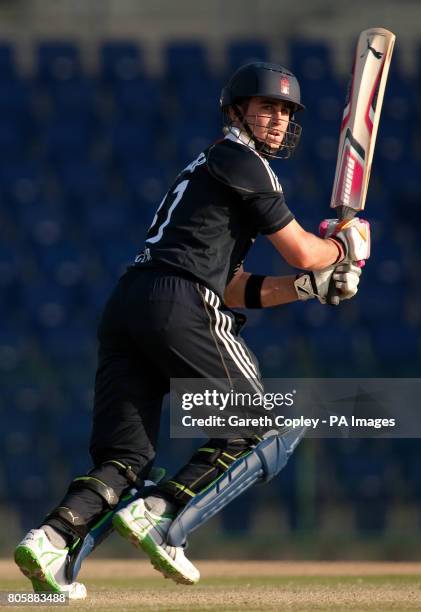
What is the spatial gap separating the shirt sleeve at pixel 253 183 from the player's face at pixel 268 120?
20 centimetres

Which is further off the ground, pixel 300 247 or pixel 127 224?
pixel 300 247

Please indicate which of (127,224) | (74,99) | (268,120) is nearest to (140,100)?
(74,99)

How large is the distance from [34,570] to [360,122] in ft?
6.47

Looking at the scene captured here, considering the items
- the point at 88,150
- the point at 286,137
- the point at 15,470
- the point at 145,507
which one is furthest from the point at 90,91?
the point at 145,507

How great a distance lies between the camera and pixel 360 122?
4285 mm

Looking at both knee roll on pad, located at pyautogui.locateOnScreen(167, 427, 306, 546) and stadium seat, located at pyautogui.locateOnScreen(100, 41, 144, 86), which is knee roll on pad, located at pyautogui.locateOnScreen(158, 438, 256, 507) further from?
stadium seat, located at pyautogui.locateOnScreen(100, 41, 144, 86)

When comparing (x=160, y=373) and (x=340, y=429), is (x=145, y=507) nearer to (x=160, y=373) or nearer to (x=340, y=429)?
(x=160, y=373)

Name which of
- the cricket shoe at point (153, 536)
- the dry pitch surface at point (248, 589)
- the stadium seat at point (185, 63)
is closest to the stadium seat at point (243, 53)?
the stadium seat at point (185, 63)

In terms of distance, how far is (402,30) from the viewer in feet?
36.1

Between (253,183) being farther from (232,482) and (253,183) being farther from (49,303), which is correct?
(49,303)

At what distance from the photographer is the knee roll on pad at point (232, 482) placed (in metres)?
3.60

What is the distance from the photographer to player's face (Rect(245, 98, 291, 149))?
3904mm

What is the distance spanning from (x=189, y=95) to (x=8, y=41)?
1.87 meters

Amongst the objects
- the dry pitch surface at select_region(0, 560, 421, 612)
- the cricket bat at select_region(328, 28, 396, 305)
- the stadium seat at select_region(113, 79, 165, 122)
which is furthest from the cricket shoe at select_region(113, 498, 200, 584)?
the stadium seat at select_region(113, 79, 165, 122)
